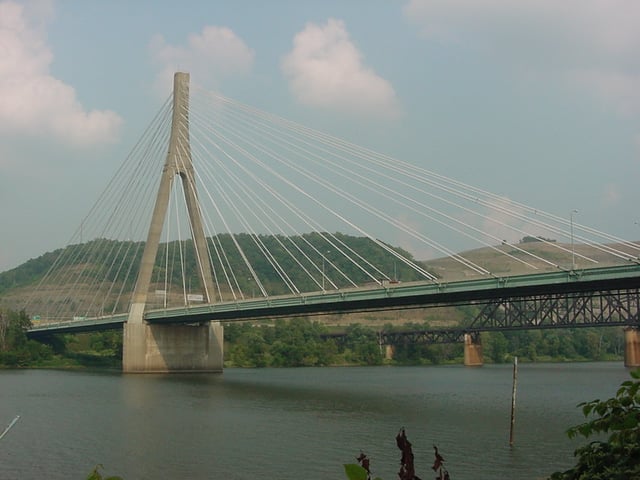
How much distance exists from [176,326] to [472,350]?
48.9 m

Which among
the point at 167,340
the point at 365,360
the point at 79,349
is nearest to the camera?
the point at 167,340

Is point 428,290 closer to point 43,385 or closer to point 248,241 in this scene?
point 43,385

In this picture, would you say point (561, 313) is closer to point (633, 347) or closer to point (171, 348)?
point (633, 347)

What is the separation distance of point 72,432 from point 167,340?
120 feet

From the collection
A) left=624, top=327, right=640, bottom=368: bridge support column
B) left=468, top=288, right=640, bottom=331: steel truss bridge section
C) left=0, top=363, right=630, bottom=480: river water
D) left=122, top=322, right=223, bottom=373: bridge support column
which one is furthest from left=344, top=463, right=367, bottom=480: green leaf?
left=624, top=327, right=640, bottom=368: bridge support column

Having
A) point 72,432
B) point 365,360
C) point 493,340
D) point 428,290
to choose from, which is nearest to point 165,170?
point 428,290

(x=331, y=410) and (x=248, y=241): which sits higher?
(x=248, y=241)

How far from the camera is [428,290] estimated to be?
40469 millimetres

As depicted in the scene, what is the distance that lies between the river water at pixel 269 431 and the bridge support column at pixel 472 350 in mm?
51132

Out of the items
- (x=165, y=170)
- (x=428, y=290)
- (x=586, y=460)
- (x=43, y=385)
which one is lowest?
(x=43, y=385)

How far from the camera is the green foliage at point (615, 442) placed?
6402 mm

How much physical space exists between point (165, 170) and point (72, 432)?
111 ft

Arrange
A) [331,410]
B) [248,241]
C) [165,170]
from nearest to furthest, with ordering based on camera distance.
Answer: [331,410] → [165,170] → [248,241]

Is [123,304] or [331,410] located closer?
[331,410]
